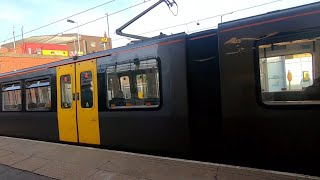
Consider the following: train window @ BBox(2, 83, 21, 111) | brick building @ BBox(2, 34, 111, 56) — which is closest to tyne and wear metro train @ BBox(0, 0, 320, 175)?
train window @ BBox(2, 83, 21, 111)

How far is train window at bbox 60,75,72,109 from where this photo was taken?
25.7ft

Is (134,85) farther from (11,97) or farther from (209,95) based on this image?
(11,97)

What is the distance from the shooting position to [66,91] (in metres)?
7.98

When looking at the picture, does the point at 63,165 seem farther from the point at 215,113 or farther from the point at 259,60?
the point at 259,60

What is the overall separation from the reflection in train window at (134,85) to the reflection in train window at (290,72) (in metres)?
2.13

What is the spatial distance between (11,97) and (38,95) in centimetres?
179

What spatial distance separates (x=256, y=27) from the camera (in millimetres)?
4707

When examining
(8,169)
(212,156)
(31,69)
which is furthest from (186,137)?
(31,69)

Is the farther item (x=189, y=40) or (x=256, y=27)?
(x=189, y=40)

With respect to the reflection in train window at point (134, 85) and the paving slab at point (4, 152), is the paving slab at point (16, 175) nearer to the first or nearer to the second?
the paving slab at point (4, 152)

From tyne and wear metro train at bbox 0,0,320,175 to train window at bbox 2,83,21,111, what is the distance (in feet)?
6.26

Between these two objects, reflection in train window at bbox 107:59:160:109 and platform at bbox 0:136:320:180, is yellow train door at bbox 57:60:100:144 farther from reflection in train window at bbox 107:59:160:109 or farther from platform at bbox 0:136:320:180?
reflection in train window at bbox 107:59:160:109

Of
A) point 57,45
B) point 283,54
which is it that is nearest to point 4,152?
point 283,54

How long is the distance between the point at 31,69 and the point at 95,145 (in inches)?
134
